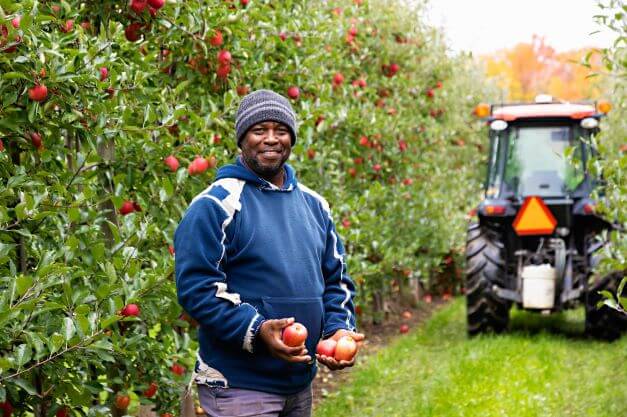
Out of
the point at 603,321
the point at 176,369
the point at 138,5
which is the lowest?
the point at 603,321

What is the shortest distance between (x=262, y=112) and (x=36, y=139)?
1101mm

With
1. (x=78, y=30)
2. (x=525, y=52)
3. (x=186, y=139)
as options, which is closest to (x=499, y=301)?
(x=186, y=139)

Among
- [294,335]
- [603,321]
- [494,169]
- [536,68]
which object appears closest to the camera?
[294,335]

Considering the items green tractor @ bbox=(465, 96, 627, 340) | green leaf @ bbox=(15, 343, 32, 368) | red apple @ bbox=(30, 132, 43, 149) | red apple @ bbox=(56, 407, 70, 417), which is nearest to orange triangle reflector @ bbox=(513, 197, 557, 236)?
green tractor @ bbox=(465, 96, 627, 340)

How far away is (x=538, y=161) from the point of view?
1008 centimetres

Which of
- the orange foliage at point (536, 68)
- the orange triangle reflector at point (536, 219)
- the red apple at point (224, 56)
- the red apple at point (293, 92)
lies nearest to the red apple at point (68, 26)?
the red apple at point (224, 56)

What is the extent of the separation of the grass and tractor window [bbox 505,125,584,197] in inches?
60.9

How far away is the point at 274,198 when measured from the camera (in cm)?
322

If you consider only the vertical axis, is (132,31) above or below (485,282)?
above

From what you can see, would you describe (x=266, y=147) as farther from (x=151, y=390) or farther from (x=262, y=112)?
(x=151, y=390)

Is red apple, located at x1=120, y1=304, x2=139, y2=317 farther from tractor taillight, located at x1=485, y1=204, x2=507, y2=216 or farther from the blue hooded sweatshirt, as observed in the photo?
tractor taillight, located at x1=485, y1=204, x2=507, y2=216

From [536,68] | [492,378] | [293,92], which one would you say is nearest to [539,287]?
[492,378]

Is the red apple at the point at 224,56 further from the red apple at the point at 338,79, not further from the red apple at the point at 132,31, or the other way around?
the red apple at the point at 338,79

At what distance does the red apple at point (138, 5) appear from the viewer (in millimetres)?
4441
